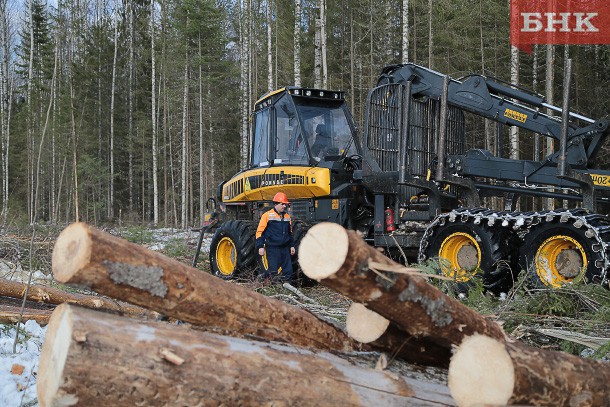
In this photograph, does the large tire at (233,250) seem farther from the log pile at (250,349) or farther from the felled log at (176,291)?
the log pile at (250,349)

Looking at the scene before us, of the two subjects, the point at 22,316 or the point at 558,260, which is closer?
the point at 22,316

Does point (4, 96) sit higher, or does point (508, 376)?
point (4, 96)

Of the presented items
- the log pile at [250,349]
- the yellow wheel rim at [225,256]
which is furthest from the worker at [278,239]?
the log pile at [250,349]

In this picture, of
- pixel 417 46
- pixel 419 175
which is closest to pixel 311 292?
pixel 419 175

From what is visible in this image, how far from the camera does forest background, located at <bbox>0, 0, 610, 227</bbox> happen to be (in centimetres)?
2248

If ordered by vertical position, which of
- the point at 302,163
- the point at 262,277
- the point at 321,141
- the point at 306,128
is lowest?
the point at 262,277

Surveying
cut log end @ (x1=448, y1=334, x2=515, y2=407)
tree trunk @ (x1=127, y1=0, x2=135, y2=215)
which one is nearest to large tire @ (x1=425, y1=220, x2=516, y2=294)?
→ cut log end @ (x1=448, y1=334, x2=515, y2=407)

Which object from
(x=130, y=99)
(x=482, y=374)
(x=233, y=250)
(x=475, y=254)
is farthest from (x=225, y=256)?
(x=130, y=99)

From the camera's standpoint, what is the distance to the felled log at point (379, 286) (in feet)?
9.09

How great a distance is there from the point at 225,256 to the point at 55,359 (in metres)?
8.31

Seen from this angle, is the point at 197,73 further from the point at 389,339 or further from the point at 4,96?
the point at 389,339

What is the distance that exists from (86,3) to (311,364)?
43279 mm

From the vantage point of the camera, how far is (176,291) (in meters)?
2.98

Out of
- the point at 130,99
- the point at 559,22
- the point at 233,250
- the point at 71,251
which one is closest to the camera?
the point at 71,251
